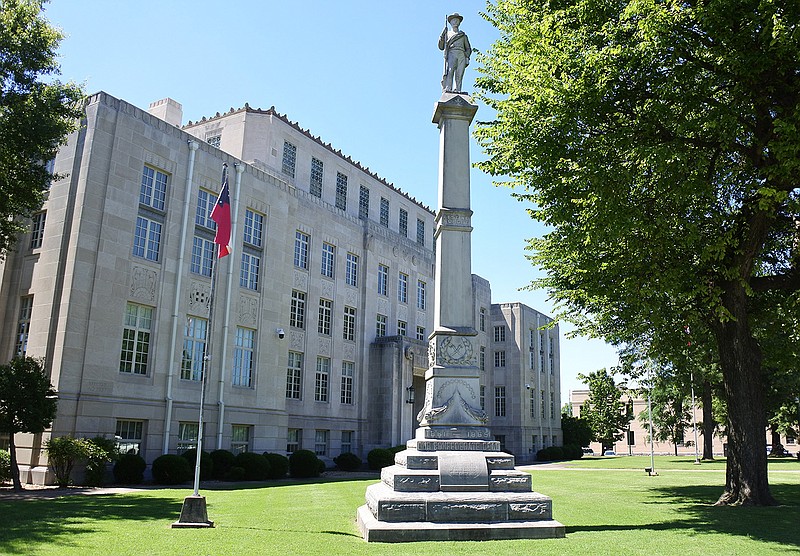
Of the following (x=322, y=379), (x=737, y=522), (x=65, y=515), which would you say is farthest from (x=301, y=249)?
(x=737, y=522)

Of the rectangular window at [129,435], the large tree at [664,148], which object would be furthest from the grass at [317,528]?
the rectangular window at [129,435]

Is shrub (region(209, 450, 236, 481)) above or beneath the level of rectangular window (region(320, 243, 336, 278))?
beneath

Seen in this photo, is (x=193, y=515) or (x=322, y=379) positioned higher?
(x=322, y=379)

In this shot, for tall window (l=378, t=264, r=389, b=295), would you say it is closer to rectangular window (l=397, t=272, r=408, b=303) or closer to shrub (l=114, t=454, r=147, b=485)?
rectangular window (l=397, t=272, r=408, b=303)

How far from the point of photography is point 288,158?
118 ft

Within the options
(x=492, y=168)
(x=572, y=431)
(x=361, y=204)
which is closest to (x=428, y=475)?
(x=492, y=168)

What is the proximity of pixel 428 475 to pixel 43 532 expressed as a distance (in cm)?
648

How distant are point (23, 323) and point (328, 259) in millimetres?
16548

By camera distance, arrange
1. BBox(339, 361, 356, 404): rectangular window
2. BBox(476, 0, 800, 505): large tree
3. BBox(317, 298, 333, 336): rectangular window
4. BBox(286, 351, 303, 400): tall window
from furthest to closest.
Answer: BBox(339, 361, 356, 404): rectangular window → BBox(317, 298, 333, 336): rectangular window → BBox(286, 351, 303, 400): tall window → BBox(476, 0, 800, 505): large tree

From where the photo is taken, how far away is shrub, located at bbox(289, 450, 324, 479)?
2888 cm

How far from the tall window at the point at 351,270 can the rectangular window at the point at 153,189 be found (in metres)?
13.7

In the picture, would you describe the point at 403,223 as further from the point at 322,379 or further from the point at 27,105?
the point at 27,105

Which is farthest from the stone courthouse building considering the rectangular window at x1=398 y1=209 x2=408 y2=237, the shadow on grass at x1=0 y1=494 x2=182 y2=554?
the shadow on grass at x1=0 y1=494 x2=182 y2=554

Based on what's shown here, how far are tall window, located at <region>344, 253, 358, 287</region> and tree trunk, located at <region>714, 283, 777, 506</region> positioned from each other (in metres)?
24.5
